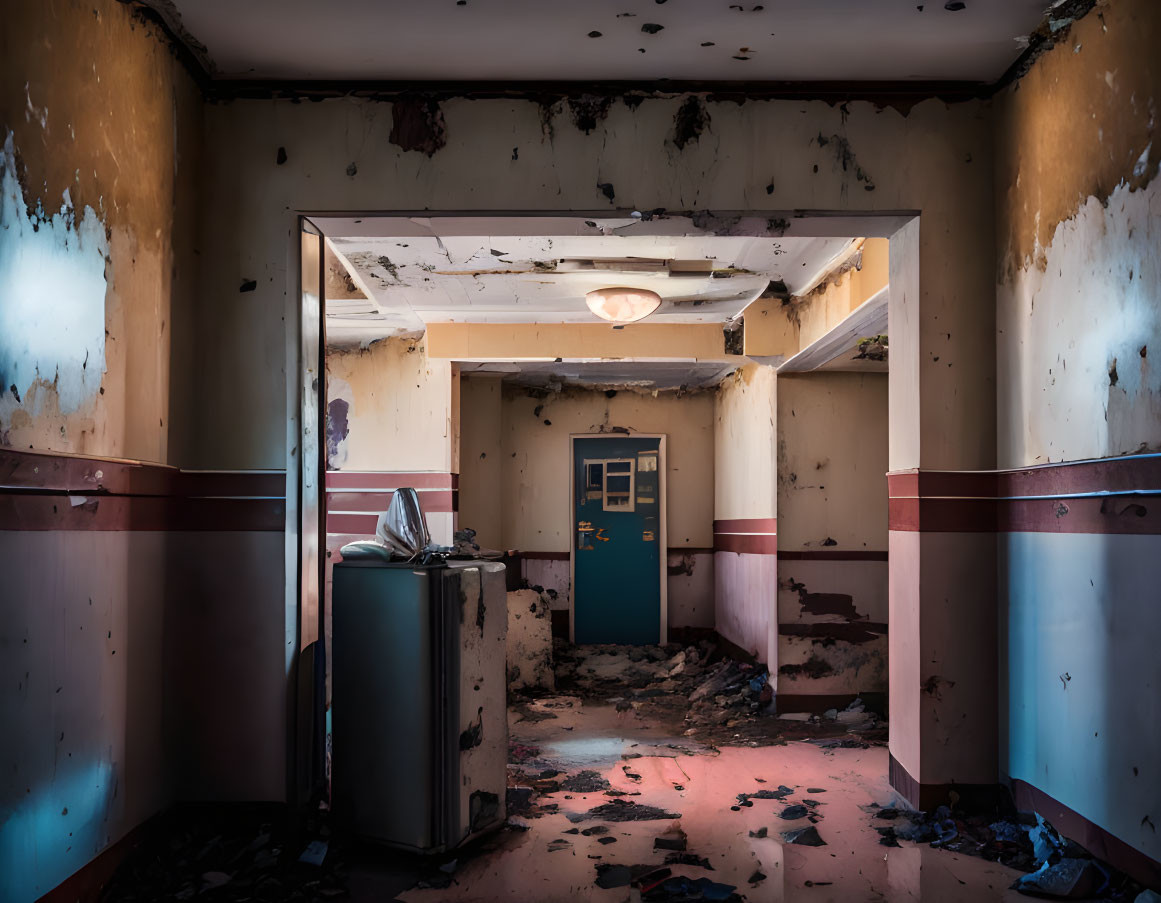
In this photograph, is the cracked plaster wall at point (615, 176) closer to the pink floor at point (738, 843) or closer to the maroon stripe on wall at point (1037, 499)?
the maroon stripe on wall at point (1037, 499)

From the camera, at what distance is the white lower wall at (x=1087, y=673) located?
7.32 ft

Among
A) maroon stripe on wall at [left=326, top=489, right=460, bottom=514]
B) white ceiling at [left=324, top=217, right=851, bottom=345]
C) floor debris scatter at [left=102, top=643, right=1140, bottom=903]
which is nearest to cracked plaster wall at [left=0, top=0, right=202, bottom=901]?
floor debris scatter at [left=102, top=643, right=1140, bottom=903]

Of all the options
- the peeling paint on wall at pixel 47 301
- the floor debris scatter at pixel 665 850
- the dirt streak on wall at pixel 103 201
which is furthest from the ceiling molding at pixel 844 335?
the peeling paint on wall at pixel 47 301

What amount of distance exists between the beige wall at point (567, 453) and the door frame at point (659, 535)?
48 millimetres

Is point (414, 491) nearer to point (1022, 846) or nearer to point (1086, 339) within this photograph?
point (1086, 339)

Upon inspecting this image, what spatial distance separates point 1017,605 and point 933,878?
0.97 m

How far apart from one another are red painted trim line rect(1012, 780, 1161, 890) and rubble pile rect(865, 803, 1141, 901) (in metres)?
0.02

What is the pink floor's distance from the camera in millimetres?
2570

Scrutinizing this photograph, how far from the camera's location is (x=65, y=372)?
7.22ft

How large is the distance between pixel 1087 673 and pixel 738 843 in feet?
4.29

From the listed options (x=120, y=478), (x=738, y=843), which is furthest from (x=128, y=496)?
(x=738, y=843)

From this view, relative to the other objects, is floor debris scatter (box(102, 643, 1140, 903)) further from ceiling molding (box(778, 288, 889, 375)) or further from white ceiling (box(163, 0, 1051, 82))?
white ceiling (box(163, 0, 1051, 82))

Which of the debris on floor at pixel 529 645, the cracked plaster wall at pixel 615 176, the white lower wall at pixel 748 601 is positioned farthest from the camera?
the debris on floor at pixel 529 645

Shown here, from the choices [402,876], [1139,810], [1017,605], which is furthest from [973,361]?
[402,876]
